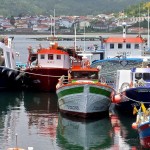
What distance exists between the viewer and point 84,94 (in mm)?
33125

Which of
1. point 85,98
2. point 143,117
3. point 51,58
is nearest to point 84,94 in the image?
point 85,98

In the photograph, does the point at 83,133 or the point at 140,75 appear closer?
the point at 83,133

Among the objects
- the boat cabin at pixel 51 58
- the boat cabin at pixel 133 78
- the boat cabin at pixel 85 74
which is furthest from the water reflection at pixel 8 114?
the boat cabin at pixel 133 78

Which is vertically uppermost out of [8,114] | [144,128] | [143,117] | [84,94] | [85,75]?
[85,75]

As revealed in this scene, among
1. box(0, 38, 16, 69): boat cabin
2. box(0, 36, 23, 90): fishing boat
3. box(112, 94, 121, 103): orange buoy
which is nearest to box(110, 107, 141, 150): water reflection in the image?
box(112, 94, 121, 103): orange buoy

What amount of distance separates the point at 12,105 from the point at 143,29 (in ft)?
339

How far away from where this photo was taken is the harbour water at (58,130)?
27.9 meters

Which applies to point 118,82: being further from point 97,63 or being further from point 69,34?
point 69,34

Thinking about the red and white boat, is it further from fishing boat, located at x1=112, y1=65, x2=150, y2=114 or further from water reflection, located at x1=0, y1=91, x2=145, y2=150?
fishing boat, located at x1=112, y1=65, x2=150, y2=114

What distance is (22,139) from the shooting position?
2878cm

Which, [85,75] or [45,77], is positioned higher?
[85,75]

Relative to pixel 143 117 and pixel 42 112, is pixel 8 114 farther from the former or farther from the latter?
pixel 143 117

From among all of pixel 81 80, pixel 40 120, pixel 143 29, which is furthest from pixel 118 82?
pixel 143 29

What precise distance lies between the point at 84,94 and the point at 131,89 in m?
2.35
